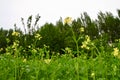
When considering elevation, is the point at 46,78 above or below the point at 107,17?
below

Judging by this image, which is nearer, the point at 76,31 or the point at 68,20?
the point at 68,20

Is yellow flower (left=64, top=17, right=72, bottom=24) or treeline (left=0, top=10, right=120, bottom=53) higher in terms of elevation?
treeline (left=0, top=10, right=120, bottom=53)

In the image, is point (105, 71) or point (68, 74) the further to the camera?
point (68, 74)

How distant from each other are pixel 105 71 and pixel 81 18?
3195cm

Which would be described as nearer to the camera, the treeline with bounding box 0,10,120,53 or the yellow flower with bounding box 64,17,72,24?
the yellow flower with bounding box 64,17,72,24

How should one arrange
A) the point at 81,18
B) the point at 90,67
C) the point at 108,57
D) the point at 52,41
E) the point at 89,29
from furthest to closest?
the point at 81,18
the point at 89,29
the point at 52,41
the point at 108,57
the point at 90,67

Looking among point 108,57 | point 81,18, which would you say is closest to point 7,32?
point 81,18

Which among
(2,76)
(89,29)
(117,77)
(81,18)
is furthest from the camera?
(81,18)

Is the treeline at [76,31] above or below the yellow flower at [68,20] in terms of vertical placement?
above

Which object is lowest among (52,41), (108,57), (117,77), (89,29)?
(117,77)

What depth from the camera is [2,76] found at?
4453 millimetres

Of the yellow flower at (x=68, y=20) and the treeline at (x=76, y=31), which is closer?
the yellow flower at (x=68, y=20)

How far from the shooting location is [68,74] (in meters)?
4.61

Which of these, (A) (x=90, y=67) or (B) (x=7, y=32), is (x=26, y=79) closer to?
(A) (x=90, y=67)
